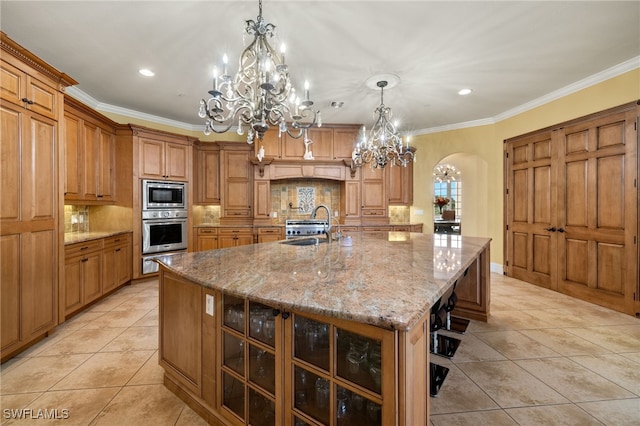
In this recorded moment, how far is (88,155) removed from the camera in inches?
149

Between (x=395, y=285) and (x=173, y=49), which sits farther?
(x=173, y=49)

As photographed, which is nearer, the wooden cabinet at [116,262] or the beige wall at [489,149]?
the beige wall at [489,149]

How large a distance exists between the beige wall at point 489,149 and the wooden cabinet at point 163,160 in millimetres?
4469

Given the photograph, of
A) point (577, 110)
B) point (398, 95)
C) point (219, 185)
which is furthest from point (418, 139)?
point (219, 185)

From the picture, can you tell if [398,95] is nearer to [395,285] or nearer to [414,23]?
[414,23]

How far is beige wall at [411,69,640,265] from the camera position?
3385mm

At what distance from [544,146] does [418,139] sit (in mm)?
2217

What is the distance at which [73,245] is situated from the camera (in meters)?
3.03

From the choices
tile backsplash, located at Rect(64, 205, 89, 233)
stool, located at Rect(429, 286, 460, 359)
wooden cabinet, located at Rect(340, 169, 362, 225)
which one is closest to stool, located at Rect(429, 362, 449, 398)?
stool, located at Rect(429, 286, 460, 359)

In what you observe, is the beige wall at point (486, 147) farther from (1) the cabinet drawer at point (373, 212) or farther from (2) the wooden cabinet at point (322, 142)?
(2) the wooden cabinet at point (322, 142)

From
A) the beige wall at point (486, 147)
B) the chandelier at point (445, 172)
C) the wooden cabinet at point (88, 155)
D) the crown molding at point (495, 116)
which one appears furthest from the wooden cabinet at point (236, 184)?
the chandelier at point (445, 172)

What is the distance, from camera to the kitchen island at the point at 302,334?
97cm

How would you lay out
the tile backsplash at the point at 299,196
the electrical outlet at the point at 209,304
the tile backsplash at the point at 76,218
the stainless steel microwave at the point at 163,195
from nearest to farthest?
the electrical outlet at the point at 209,304
the tile backsplash at the point at 76,218
the stainless steel microwave at the point at 163,195
the tile backsplash at the point at 299,196

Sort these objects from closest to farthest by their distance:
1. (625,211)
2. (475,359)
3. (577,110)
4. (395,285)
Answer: (395,285) < (475,359) < (625,211) < (577,110)
